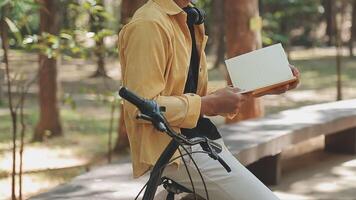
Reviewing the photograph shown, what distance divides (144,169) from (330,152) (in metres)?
4.89

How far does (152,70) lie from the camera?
200 cm

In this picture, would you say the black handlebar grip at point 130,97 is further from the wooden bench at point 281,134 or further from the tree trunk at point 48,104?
the tree trunk at point 48,104

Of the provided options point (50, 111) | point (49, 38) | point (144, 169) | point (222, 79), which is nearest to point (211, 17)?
point (222, 79)

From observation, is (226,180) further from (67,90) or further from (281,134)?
(67,90)

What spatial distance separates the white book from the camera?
7.33 ft

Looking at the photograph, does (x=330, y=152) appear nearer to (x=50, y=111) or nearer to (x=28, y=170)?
(x=28, y=170)

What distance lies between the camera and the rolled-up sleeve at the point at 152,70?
6.55ft

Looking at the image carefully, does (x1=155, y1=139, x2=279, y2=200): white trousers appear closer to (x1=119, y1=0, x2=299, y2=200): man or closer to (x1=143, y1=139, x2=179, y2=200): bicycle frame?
(x1=119, y1=0, x2=299, y2=200): man

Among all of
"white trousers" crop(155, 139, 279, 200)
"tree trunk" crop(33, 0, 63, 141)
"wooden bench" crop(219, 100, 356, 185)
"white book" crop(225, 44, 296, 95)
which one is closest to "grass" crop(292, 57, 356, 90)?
"tree trunk" crop(33, 0, 63, 141)

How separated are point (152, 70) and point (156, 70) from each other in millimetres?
15

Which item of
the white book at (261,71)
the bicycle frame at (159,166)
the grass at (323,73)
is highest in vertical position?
the white book at (261,71)

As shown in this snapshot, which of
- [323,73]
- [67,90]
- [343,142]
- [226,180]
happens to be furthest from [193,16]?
[323,73]

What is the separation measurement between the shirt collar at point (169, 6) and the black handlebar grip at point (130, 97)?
530 millimetres

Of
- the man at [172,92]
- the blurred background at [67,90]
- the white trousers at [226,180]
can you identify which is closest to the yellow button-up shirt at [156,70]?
the man at [172,92]
